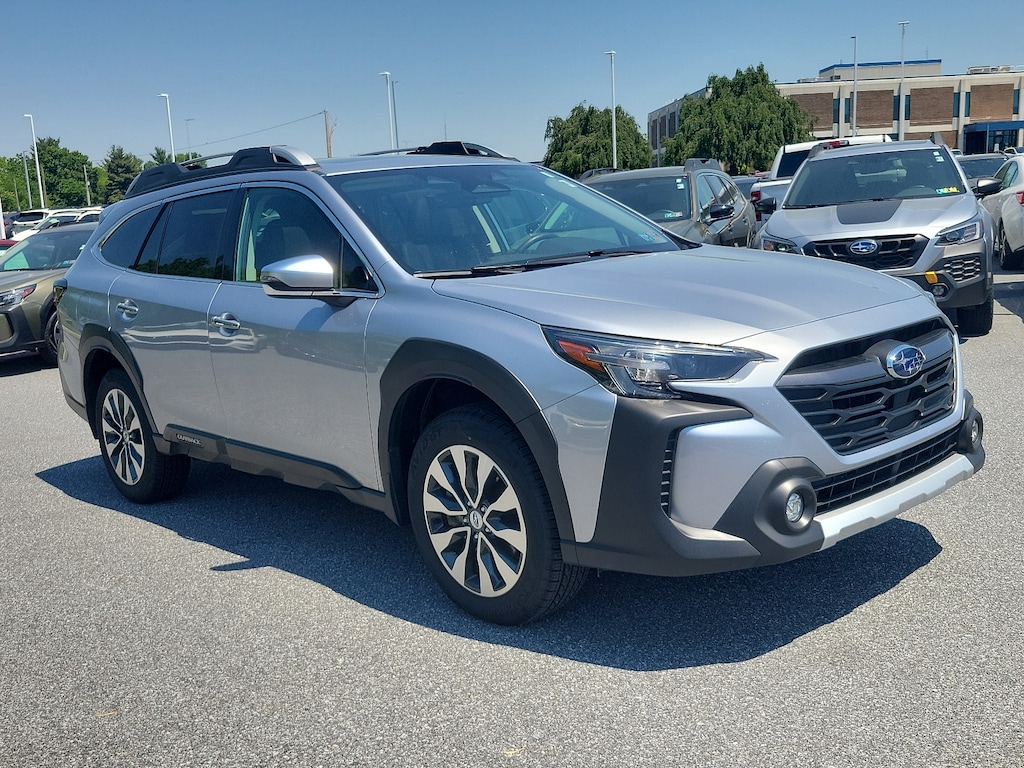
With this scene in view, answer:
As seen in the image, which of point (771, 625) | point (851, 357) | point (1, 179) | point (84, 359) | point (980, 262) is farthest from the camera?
point (1, 179)

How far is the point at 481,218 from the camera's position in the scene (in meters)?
4.60

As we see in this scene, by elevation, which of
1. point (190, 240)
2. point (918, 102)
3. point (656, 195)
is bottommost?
point (190, 240)

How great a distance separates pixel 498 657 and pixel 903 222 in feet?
21.8

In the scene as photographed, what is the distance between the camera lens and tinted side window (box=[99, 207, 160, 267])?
5773 millimetres

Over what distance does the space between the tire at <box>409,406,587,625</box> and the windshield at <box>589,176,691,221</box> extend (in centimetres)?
708

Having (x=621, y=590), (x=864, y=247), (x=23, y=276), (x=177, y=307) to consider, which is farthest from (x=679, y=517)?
(x=23, y=276)

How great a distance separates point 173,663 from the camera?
12.3 ft

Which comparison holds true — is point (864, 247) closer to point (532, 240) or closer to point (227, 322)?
point (532, 240)

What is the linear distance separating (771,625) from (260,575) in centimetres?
224

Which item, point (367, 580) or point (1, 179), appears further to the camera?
point (1, 179)

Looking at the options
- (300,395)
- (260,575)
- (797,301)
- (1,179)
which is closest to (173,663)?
(260,575)

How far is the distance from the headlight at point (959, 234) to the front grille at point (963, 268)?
0.16 meters

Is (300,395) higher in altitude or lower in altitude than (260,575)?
higher

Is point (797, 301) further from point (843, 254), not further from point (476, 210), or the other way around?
point (843, 254)
